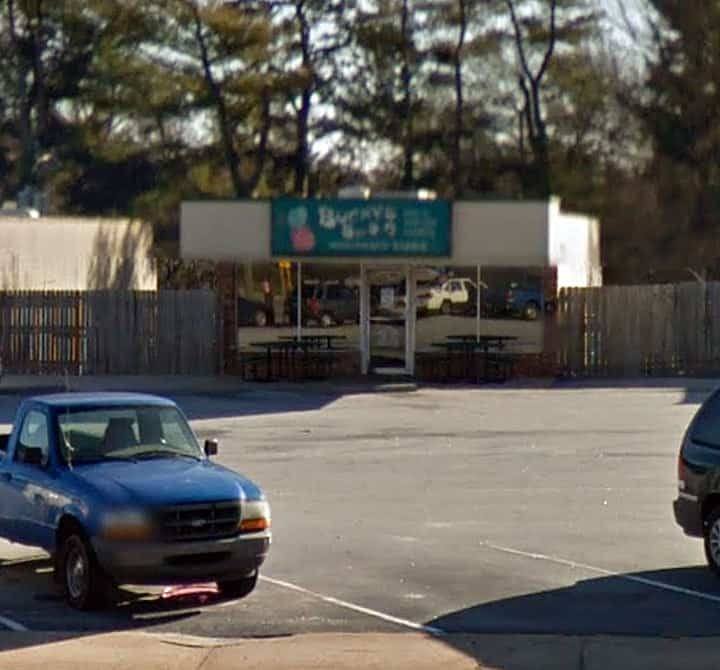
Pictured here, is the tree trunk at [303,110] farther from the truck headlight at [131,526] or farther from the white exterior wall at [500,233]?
the truck headlight at [131,526]

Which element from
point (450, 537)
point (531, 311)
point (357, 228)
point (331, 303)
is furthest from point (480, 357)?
point (450, 537)

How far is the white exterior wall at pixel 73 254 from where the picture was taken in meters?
43.3

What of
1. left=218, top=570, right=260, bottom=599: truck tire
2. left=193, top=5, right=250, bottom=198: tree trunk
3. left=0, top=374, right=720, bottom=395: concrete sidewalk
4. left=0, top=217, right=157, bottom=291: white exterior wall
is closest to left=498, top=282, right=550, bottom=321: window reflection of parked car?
left=0, top=374, right=720, bottom=395: concrete sidewalk

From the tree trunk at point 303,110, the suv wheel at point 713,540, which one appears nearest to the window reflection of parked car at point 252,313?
the tree trunk at point 303,110

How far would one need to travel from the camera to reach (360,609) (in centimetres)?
1388

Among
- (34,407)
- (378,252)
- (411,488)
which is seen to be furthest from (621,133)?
(34,407)

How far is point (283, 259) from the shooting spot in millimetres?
38562

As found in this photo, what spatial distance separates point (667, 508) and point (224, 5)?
38617 millimetres

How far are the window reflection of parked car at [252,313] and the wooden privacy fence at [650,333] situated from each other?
272 inches

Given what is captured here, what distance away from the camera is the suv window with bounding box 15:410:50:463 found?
14.8 m

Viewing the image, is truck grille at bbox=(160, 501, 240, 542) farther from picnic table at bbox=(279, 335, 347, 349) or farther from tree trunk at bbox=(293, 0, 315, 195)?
tree trunk at bbox=(293, 0, 315, 195)

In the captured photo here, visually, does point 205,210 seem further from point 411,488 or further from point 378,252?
point 411,488

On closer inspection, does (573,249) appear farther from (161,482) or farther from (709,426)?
(161,482)

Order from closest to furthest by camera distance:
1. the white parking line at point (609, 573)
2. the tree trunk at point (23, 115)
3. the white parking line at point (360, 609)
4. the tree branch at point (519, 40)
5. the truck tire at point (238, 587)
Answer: the white parking line at point (360, 609) < the truck tire at point (238, 587) < the white parking line at point (609, 573) < the tree trunk at point (23, 115) < the tree branch at point (519, 40)
